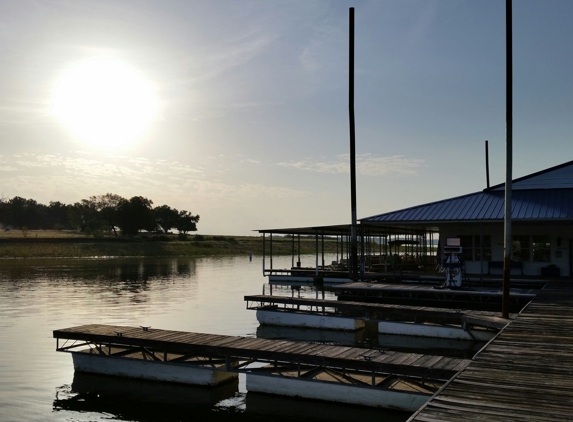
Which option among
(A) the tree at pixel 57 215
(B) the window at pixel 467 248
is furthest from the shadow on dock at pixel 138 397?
(A) the tree at pixel 57 215

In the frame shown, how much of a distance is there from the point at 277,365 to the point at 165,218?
13157cm

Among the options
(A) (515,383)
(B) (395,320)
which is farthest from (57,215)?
(A) (515,383)

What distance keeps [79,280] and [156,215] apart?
326 feet

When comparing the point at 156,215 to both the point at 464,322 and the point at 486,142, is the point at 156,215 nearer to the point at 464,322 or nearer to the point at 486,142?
the point at 486,142

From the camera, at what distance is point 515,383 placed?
27.1 ft

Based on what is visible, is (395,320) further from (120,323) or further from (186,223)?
(186,223)

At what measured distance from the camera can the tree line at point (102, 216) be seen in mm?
110875

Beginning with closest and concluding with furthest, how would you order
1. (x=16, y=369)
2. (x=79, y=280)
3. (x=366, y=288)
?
(x=16, y=369)
(x=366, y=288)
(x=79, y=280)

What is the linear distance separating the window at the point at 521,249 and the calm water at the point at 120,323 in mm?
12760

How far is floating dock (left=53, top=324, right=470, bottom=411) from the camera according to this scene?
37.2ft

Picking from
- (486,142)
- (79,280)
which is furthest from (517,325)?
(486,142)

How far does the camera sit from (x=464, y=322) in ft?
62.5

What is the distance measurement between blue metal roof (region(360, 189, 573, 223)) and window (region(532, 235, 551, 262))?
180cm

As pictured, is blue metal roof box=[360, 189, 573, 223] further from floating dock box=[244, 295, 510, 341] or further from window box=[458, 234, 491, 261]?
floating dock box=[244, 295, 510, 341]
